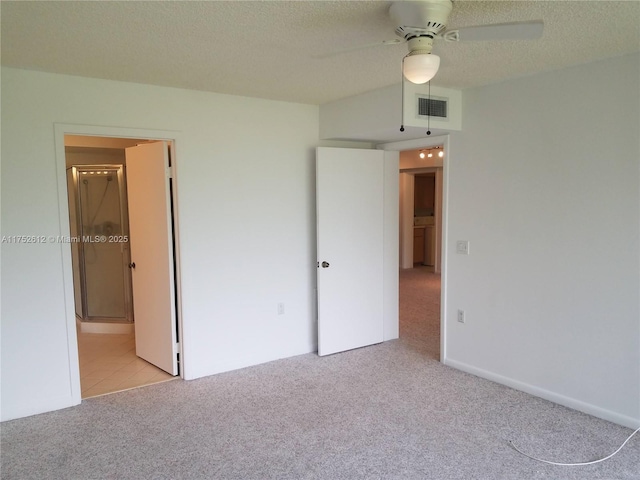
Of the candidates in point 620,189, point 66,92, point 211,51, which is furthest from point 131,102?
point 620,189

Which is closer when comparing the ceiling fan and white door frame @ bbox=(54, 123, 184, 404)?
the ceiling fan

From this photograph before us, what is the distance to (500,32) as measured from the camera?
192 cm

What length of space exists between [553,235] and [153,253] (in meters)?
3.23

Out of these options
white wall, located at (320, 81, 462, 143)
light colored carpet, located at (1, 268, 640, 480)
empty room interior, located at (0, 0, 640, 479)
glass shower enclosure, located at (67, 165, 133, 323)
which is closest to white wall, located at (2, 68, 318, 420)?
empty room interior, located at (0, 0, 640, 479)

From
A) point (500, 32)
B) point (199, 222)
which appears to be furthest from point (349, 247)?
point (500, 32)

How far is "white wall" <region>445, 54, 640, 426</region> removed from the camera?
112 inches

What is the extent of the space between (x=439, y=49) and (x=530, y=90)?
3.49 ft

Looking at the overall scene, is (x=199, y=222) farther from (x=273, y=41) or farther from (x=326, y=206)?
(x=273, y=41)

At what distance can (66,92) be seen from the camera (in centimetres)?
311

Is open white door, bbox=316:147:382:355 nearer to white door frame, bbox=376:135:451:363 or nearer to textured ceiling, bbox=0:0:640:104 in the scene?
white door frame, bbox=376:135:451:363

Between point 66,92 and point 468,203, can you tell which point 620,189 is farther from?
point 66,92

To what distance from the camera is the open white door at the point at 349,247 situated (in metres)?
4.15

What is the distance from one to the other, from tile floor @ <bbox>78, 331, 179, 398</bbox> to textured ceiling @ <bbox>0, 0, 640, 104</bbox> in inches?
95.8

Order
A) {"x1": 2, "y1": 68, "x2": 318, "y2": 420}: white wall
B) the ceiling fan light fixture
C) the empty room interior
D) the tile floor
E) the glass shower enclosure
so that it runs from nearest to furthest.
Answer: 1. the ceiling fan light fixture
2. the empty room interior
3. {"x1": 2, "y1": 68, "x2": 318, "y2": 420}: white wall
4. the tile floor
5. the glass shower enclosure
